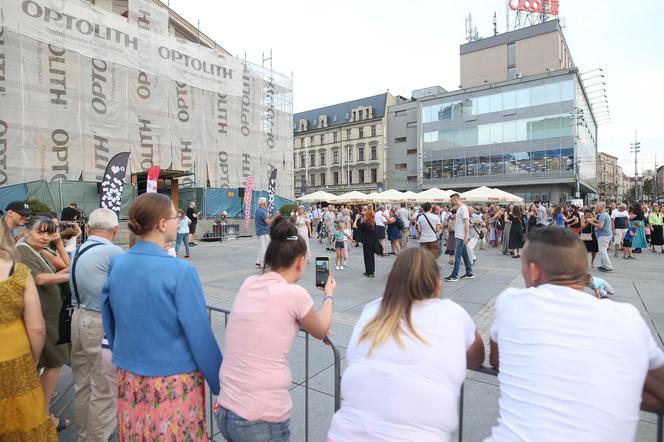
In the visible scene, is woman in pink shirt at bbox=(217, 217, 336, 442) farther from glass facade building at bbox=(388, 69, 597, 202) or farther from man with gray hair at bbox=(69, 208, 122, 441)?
glass facade building at bbox=(388, 69, 597, 202)

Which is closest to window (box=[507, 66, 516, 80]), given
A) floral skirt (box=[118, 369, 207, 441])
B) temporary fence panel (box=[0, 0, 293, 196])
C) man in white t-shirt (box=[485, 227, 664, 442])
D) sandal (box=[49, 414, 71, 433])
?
temporary fence panel (box=[0, 0, 293, 196])

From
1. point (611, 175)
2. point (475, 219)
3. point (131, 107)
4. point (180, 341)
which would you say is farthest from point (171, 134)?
point (611, 175)

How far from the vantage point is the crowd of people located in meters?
1.38

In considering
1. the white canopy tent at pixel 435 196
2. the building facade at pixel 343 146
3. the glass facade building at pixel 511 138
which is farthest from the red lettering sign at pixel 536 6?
the white canopy tent at pixel 435 196

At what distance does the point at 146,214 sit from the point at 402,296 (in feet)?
4.55

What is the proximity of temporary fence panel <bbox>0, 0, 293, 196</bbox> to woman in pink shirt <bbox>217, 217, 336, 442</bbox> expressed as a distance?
59.6ft

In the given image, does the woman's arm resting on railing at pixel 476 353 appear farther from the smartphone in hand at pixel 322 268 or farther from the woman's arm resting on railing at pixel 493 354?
the smartphone in hand at pixel 322 268

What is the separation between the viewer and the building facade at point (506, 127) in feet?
136

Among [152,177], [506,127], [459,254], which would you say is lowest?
[459,254]

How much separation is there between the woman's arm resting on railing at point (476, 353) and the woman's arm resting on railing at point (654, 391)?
612 mm

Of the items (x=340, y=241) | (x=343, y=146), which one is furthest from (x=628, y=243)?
(x=343, y=146)

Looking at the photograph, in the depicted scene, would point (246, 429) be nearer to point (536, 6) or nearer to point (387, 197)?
point (387, 197)

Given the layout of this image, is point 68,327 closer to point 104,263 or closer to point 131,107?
point 104,263

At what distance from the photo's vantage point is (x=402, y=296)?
1677 mm
